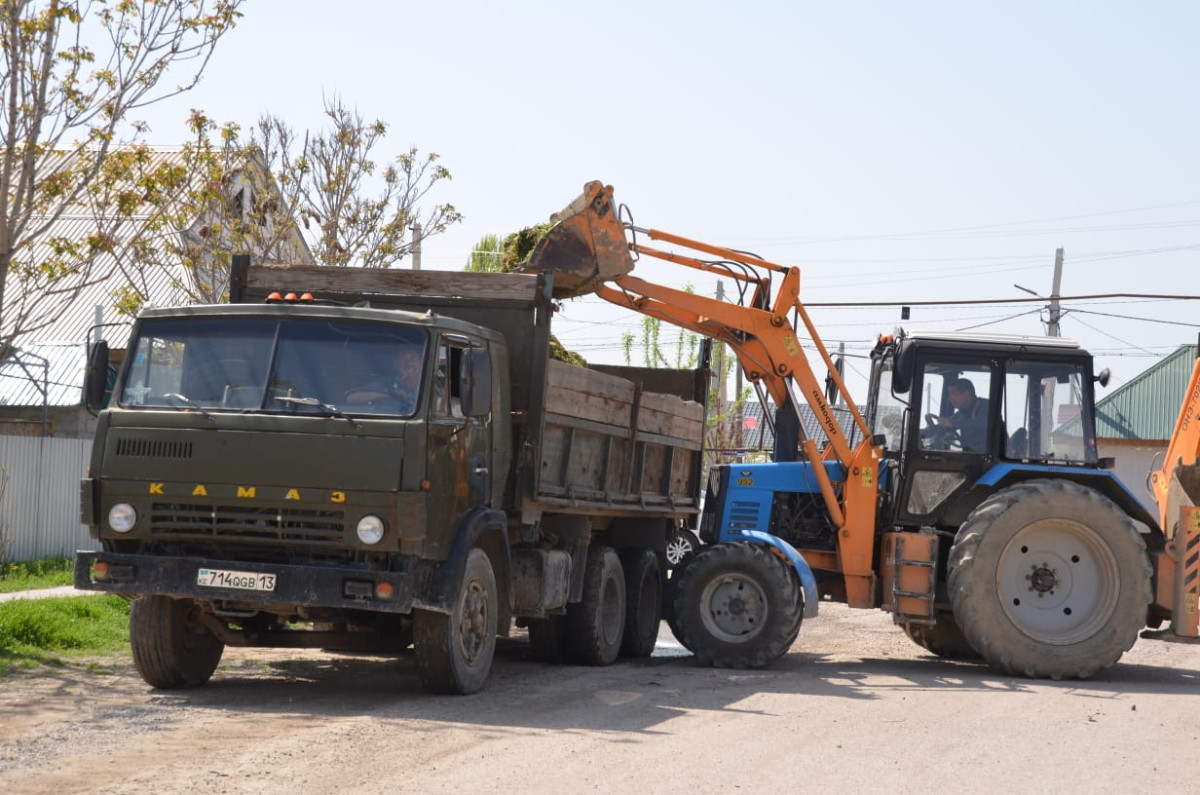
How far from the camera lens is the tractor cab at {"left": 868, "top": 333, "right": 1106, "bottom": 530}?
14.7m

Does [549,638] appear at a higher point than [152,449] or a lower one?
lower

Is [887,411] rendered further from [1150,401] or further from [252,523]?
[1150,401]

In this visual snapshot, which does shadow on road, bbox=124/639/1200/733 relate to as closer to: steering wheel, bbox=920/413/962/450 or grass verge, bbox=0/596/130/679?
grass verge, bbox=0/596/130/679

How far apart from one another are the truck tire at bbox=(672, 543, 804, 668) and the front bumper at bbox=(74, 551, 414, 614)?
15.3 feet

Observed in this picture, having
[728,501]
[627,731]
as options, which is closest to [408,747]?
[627,731]

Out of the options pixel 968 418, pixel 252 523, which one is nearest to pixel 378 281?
pixel 252 523

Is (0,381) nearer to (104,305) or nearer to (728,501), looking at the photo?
(104,305)

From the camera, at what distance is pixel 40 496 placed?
22.1 m

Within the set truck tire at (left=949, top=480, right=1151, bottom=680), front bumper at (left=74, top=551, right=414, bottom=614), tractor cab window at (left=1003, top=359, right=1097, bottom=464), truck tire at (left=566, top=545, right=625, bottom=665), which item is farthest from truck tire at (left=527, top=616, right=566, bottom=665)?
tractor cab window at (left=1003, top=359, right=1097, bottom=464)

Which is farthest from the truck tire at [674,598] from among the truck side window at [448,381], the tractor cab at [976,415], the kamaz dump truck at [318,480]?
the truck side window at [448,381]

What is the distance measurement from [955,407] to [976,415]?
209 mm

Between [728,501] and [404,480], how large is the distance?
6.12 m

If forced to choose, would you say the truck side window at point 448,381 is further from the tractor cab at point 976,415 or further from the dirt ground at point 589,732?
the tractor cab at point 976,415

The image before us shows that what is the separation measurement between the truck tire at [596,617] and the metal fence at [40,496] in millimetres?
9514
